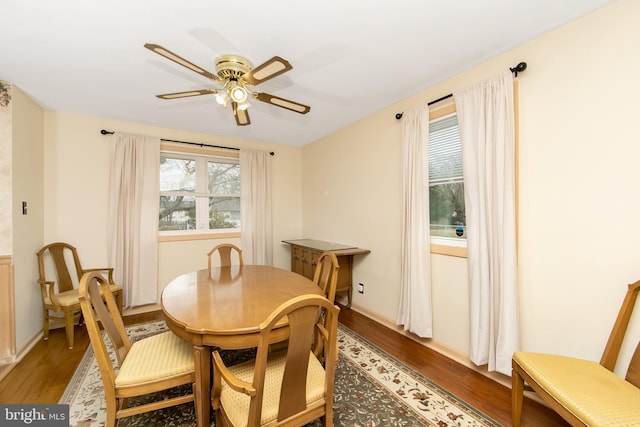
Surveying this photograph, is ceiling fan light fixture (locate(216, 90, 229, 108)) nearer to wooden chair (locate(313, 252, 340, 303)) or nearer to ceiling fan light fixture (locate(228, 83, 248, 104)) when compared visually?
ceiling fan light fixture (locate(228, 83, 248, 104))

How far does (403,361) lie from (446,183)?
1690 millimetres

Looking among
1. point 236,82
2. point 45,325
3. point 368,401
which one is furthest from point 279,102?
point 45,325

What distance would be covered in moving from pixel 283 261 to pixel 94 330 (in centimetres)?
322

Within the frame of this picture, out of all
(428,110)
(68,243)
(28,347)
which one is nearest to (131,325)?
(28,347)

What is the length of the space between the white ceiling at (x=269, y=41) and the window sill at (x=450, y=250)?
5.14ft

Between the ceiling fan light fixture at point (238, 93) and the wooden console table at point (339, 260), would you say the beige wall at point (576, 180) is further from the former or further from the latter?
the ceiling fan light fixture at point (238, 93)

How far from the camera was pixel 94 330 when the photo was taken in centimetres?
126

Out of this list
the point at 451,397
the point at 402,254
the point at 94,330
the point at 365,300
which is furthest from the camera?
the point at 365,300

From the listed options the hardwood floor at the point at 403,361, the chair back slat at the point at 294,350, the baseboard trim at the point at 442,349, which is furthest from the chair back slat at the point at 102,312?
the baseboard trim at the point at 442,349

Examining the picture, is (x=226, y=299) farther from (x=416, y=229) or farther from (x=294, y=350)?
(x=416, y=229)

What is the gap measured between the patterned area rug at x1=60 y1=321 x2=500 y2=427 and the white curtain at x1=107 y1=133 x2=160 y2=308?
1125 mm

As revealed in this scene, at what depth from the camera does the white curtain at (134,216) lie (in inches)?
125

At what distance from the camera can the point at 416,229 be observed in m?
2.48

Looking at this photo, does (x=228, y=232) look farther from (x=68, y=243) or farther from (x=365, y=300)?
(x=365, y=300)
